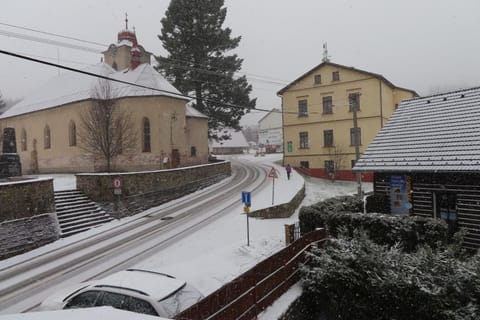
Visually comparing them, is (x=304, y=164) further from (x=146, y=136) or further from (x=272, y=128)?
(x=272, y=128)

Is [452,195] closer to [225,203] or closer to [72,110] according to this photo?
[225,203]

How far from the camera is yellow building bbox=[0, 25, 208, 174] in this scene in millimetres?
30703

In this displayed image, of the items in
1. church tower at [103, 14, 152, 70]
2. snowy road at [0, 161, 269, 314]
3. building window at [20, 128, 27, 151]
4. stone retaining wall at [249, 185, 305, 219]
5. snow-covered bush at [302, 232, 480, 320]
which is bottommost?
snowy road at [0, 161, 269, 314]

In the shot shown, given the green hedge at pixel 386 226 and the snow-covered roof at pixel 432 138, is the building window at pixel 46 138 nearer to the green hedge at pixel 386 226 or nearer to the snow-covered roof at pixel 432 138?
the green hedge at pixel 386 226

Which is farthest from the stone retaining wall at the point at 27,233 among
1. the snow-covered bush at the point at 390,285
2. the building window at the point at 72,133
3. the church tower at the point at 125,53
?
the church tower at the point at 125,53

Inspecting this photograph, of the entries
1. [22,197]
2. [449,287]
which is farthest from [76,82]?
[449,287]

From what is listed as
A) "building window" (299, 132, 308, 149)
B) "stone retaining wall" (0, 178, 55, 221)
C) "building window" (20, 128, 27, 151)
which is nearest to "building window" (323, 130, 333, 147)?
"building window" (299, 132, 308, 149)

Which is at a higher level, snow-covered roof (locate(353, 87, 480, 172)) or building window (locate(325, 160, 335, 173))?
snow-covered roof (locate(353, 87, 480, 172))

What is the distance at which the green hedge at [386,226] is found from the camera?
1100 centimetres

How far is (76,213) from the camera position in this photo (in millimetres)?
19516

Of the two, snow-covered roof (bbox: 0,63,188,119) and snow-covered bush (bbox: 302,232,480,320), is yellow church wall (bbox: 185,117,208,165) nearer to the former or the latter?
snow-covered roof (bbox: 0,63,188,119)

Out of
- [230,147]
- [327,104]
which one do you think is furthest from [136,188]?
[230,147]

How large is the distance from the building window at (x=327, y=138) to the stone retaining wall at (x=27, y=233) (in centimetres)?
2826

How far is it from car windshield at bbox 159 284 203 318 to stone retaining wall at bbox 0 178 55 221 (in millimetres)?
12191
